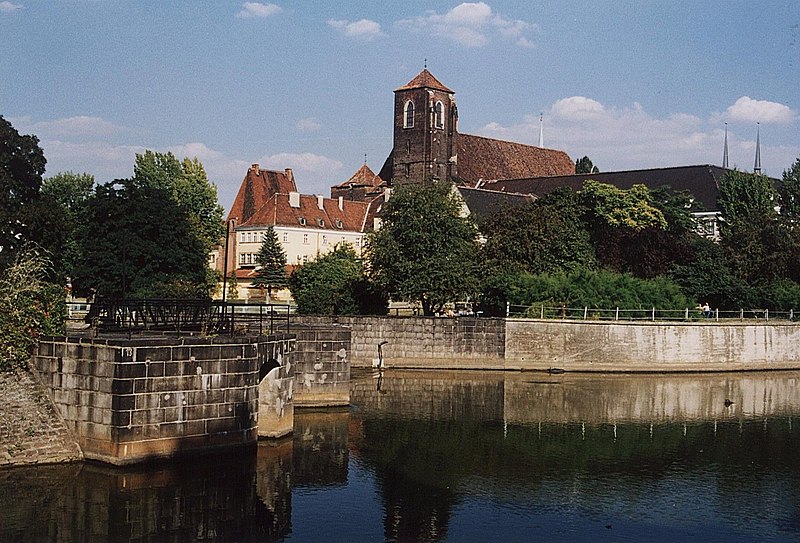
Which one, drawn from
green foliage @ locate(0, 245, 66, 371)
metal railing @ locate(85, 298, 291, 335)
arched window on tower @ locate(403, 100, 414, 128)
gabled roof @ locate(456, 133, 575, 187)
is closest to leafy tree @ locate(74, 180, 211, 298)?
metal railing @ locate(85, 298, 291, 335)

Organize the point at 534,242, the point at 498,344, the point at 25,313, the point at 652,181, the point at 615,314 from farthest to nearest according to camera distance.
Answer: the point at 652,181 < the point at 534,242 < the point at 615,314 < the point at 498,344 < the point at 25,313

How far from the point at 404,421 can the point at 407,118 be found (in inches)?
3520

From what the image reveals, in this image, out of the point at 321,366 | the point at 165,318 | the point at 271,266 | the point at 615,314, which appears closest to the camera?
the point at 165,318

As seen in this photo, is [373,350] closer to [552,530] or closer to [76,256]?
[76,256]

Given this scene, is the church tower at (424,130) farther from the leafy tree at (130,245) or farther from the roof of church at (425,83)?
the leafy tree at (130,245)

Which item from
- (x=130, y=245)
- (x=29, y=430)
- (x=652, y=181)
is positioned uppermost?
(x=652, y=181)

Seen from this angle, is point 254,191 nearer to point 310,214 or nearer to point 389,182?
point 310,214

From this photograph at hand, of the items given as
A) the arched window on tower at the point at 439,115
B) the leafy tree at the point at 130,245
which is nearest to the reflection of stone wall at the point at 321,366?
the leafy tree at the point at 130,245

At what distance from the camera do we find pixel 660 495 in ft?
87.2

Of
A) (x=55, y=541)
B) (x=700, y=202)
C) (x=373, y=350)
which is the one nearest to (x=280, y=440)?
(x=55, y=541)

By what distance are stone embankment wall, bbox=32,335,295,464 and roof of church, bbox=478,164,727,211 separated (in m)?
84.6

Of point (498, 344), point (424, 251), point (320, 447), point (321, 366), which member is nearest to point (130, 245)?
point (424, 251)

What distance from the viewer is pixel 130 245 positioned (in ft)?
195

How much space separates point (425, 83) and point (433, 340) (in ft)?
233
